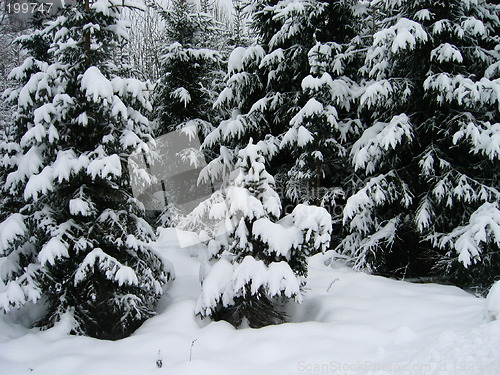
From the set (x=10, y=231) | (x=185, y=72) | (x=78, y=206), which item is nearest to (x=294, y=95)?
(x=185, y=72)

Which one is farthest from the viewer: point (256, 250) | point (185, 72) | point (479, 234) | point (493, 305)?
point (185, 72)

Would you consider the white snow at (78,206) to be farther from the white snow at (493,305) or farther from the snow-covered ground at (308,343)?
the white snow at (493,305)

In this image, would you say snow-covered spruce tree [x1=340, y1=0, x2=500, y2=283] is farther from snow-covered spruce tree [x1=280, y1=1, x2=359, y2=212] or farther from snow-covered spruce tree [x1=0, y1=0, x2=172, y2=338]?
snow-covered spruce tree [x1=0, y1=0, x2=172, y2=338]

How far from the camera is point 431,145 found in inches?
313

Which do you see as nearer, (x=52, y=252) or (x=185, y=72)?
(x=52, y=252)

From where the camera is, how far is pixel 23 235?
5750 mm

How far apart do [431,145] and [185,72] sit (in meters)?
9.17

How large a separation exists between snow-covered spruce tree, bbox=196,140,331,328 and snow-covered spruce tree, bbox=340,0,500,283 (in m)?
2.22

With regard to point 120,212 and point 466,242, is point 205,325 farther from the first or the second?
point 466,242

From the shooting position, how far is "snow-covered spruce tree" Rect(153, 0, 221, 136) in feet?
44.0

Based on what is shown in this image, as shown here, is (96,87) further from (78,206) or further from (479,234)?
(479,234)

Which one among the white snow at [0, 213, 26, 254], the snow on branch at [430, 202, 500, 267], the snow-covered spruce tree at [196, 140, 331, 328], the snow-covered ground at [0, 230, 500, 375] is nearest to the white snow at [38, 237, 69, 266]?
the white snow at [0, 213, 26, 254]

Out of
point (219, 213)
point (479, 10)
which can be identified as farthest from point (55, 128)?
point (479, 10)

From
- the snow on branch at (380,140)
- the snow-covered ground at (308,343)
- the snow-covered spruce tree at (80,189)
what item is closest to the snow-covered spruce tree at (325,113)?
the snow on branch at (380,140)
